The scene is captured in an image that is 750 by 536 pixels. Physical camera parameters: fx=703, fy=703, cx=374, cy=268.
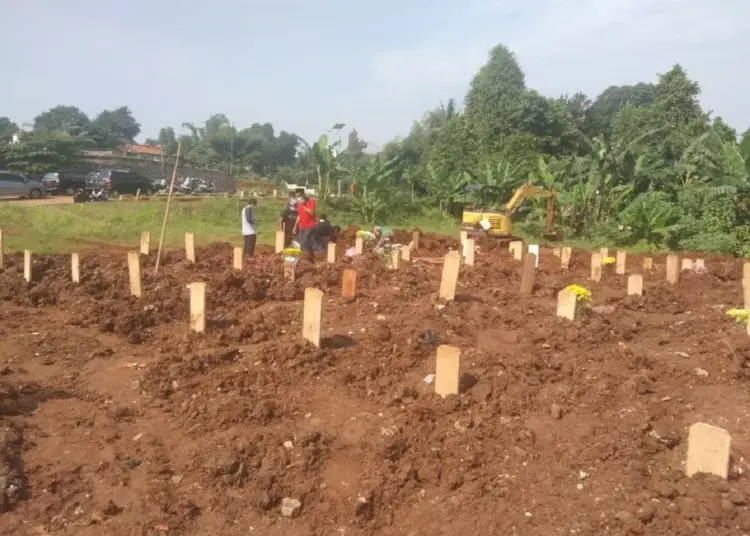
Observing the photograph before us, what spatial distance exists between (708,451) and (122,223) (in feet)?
64.3

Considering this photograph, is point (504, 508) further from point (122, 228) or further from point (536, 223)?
point (536, 223)

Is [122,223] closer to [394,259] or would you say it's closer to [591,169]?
[394,259]

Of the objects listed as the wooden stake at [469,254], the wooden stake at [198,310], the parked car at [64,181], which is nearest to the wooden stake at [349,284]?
the wooden stake at [198,310]

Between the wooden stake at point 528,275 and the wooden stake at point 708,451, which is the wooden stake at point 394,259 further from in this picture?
the wooden stake at point 708,451

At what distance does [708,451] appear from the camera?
13.6ft

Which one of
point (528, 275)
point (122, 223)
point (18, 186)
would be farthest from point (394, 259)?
point (18, 186)

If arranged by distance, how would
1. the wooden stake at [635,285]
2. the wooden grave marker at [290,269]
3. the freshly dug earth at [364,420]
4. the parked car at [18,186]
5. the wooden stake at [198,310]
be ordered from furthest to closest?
the parked car at [18,186] < the wooden grave marker at [290,269] < the wooden stake at [635,285] < the wooden stake at [198,310] < the freshly dug earth at [364,420]

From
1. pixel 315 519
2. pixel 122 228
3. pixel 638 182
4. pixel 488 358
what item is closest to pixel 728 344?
pixel 488 358

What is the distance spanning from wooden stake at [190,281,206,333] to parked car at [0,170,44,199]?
27.7 metres

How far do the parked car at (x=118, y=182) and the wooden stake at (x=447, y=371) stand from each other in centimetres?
2955

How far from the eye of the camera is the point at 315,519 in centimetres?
400

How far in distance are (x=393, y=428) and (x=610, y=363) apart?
242 cm

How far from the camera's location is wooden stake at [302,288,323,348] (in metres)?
6.32

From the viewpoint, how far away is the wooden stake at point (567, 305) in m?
7.69
